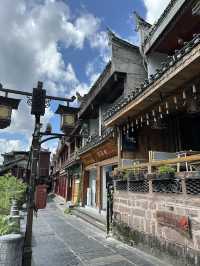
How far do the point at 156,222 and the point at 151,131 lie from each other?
14.3ft

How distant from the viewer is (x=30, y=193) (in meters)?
4.85

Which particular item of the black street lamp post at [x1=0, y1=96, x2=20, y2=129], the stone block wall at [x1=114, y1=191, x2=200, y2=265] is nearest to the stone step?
the stone block wall at [x1=114, y1=191, x2=200, y2=265]

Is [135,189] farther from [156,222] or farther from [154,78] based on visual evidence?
[154,78]

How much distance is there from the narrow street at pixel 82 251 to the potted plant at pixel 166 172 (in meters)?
2.13

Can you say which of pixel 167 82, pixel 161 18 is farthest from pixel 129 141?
pixel 161 18

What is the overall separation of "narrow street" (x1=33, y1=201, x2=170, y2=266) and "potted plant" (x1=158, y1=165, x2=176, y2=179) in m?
2.13

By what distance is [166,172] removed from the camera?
5.74 meters

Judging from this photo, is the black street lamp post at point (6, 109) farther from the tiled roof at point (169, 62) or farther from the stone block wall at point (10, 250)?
the tiled roof at point (169, 62)

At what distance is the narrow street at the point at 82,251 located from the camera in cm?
573

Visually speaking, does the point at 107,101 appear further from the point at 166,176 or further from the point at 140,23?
the point at 166,176

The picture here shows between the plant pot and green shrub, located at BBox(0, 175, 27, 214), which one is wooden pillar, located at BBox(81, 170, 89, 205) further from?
the plant pot

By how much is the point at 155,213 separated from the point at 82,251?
2606 millimetres

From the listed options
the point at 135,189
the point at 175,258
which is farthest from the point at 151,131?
the point at 175,258

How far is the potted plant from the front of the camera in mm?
5645
